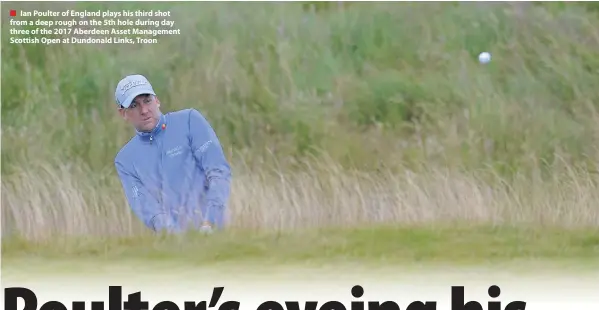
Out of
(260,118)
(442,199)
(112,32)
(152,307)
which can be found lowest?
(152,307)

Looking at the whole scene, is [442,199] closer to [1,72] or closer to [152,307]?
[152,307]

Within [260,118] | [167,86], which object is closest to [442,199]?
[260,118]

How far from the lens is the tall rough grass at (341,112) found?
731cm

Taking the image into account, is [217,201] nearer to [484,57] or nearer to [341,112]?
[341,112]

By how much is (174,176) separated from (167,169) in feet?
0.19

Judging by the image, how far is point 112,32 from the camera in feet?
23.9

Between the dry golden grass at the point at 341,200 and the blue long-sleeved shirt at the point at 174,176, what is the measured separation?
84 millimetres

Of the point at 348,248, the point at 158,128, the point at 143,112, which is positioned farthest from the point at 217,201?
the point at 348,248

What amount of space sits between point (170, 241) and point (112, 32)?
1279 mm

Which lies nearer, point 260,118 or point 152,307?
point 152,307

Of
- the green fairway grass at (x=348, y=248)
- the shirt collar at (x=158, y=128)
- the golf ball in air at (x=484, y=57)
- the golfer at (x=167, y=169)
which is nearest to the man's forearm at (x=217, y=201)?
the golfer at (x=167, y=169)

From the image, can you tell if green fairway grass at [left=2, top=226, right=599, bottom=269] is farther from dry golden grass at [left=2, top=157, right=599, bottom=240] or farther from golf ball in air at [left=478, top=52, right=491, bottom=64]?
golf ball in air at [left=478, top=52, right=491, bottom=64]

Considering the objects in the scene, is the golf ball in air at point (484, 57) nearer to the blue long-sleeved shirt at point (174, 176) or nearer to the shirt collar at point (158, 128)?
the blue long-sleeved shirt at point (174, 176)

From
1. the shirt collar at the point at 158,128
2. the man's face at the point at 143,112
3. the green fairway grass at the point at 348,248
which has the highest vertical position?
the man's face at the point at 143,112
